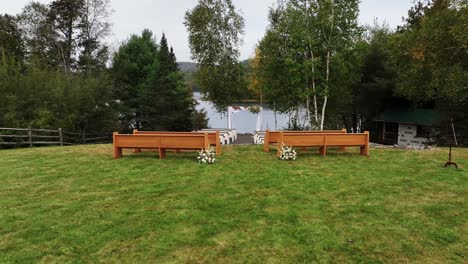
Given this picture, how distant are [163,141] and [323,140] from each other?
4947 mm

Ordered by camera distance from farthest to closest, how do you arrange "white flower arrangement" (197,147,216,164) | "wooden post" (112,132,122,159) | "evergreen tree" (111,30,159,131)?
"evergreen tree" (111,30,159,131) → "wooden post" (112,132,122,159) → "white flower arrangement" (197,147,216,164)

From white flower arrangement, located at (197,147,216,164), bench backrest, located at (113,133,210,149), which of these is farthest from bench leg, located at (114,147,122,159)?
white flower arrangement, located at (197,147,216,164)

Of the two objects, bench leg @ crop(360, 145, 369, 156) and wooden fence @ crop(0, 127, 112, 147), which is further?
wooden fence @ crop(0, 127, 112, 147)

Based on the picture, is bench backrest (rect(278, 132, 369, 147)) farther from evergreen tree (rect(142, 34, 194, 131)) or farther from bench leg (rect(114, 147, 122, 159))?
evergreen tree (rect(142, 34, 194, 131))

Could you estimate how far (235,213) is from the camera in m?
5.05

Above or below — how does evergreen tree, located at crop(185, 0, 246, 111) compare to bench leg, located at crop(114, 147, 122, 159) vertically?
above

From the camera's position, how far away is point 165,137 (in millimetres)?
9141

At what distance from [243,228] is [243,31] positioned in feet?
80.2

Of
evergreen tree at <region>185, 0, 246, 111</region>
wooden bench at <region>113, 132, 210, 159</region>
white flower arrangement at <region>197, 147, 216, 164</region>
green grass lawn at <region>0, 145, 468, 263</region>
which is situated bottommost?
green grass lawn at <region>0, 145, 468, 263</region>

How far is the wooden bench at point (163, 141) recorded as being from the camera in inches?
354

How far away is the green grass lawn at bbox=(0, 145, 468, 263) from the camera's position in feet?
12.7

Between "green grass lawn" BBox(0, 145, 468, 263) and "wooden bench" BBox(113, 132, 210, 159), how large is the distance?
746 mm

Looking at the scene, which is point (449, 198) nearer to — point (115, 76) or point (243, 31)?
point (243, 31)

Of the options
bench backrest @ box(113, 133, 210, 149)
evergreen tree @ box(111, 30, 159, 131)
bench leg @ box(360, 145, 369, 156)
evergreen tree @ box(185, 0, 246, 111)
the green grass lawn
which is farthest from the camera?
evergreen tree @ box(111, 30, 159, 131)
